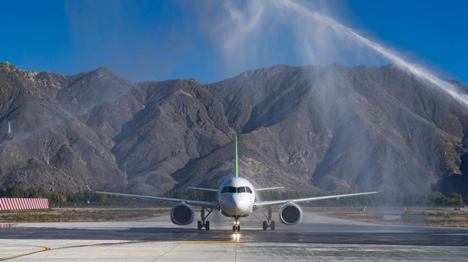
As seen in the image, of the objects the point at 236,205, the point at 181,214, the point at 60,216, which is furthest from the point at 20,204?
the point at 236,205

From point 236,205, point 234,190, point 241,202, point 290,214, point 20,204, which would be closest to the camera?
point 236,205

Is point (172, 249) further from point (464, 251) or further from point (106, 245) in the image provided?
point (464, 251)

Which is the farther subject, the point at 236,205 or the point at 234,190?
the point at 234,190

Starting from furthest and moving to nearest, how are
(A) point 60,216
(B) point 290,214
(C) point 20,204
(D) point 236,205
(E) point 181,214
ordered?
1. (C) point 20,204
2. (A) point 60,216
3. (E) point 181,214
4. (B) point 290,214
5. (D) point 236,205

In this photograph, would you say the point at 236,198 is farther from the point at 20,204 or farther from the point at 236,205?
the point at 20,204

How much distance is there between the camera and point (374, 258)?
23156 millimetres

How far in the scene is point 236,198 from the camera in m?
42.3

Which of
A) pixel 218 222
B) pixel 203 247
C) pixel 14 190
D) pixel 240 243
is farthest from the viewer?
pixel 14 190

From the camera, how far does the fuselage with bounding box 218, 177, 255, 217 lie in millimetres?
42344

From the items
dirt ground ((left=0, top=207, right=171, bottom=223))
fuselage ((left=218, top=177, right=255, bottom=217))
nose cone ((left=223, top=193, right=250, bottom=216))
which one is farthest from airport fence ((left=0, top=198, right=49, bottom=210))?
nose cone ((left=223, top=193, right=250, bottom=216))

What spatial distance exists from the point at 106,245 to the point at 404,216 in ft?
171

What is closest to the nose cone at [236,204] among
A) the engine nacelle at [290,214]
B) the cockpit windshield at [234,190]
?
the cockpit windshield at [234,190]

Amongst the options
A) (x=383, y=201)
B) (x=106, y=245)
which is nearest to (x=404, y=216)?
(x=106, y=245)

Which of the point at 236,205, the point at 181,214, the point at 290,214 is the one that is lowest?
the point at 290,214
